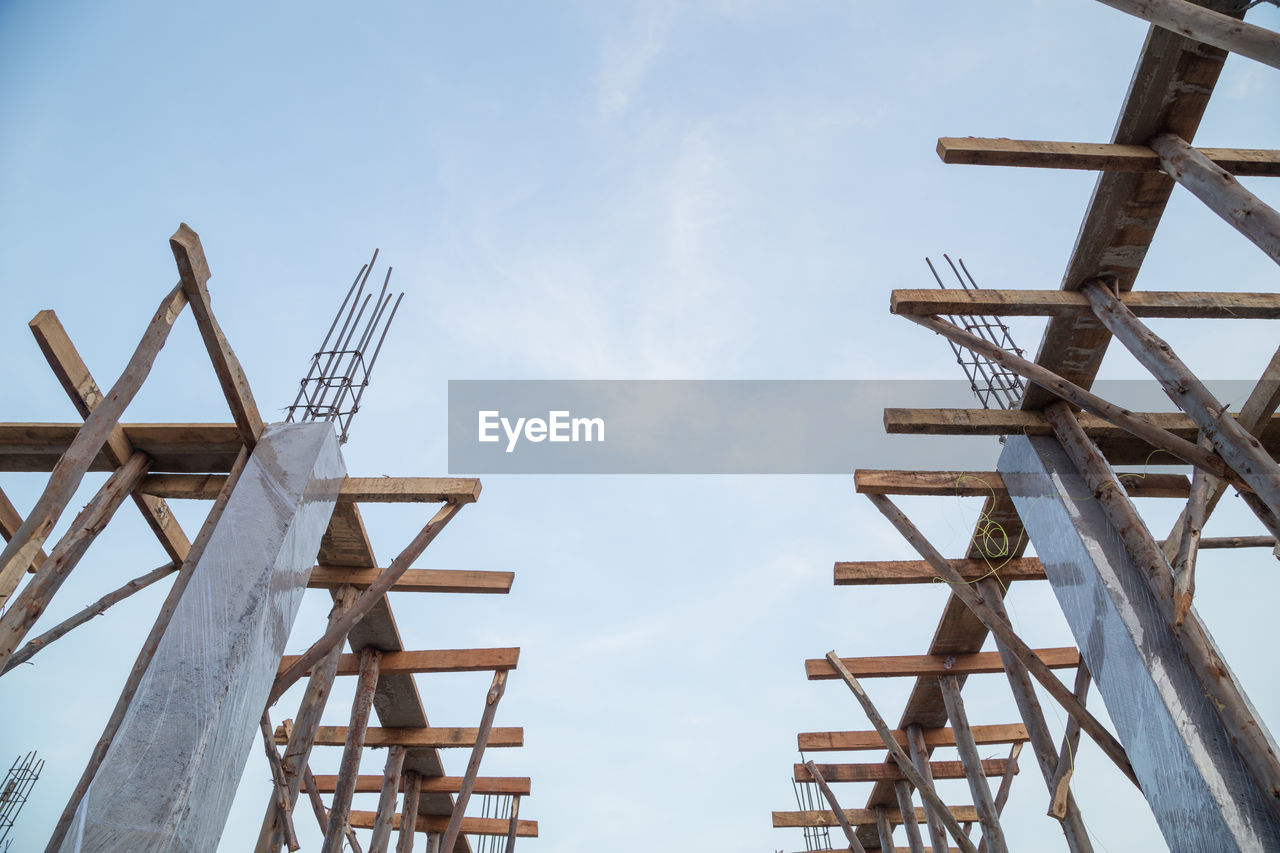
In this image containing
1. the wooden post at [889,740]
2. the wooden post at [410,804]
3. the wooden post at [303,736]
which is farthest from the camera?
the wooden post at [410,804]

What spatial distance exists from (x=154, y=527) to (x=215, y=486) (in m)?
0.81

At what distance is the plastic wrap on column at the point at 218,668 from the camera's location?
5000 millimetres

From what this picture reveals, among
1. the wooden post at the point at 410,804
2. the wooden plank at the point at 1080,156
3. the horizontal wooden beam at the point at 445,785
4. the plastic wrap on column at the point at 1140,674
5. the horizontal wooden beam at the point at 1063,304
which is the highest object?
the wooden plank at the point at 1080,156

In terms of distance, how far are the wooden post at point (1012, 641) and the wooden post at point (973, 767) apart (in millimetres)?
2520

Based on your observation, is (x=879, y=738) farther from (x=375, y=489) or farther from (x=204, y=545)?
(x=204, y=545)

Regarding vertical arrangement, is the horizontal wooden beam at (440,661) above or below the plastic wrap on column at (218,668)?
above

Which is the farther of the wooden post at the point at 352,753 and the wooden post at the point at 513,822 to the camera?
the wooden post at the point at 513,822

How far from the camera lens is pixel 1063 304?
6520 mm

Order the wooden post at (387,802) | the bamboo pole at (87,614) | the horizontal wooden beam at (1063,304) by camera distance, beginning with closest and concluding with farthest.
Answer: the horizontal wooden beam at (1063,304) < the bamboo pole at (87,614) < the wooden post at (387,802)

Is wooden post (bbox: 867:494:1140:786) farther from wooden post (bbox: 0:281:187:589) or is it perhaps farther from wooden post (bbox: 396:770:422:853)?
wooden post (bbox: 396:770:422:853)

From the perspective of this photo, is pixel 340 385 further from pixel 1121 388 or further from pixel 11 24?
pixel 1121 388

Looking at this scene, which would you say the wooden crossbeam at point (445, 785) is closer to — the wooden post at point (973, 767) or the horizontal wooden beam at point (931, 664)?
the horizontal wooden beam at point (931, 664)

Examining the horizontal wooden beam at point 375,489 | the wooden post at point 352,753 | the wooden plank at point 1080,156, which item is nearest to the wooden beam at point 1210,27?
the wooden plank at point 1080,156

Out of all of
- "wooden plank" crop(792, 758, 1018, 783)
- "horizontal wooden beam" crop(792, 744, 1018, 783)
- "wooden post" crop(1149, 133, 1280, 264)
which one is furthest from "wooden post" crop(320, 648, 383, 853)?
"wooden post" crop(1149, 133, 1280, 264)
